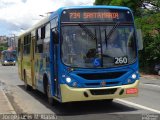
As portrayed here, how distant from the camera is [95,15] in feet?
42.0

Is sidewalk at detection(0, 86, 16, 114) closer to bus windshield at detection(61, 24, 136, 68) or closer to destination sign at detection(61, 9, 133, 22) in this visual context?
bus windshield at detection(61, 24, 136, 68)

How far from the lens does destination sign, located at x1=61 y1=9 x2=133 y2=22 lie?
41.5 feet

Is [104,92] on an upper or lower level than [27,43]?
lower

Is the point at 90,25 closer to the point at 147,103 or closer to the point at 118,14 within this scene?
the point at 118,14

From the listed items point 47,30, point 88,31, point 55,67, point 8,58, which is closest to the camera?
point 88,31

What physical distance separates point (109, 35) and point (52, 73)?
2.09 meters

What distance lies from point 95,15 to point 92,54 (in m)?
1.19

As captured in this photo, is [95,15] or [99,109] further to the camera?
[99,109]

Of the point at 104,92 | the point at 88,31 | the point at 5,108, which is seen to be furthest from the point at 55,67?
the point at 5,108

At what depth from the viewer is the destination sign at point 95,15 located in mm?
12635

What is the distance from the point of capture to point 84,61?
1234 centimetres

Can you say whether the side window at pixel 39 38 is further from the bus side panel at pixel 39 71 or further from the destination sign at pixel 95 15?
the destination sign at pixel 95 15

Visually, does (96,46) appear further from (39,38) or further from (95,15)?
(39,38)

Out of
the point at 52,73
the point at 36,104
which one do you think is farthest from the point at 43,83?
the point at 52,73
